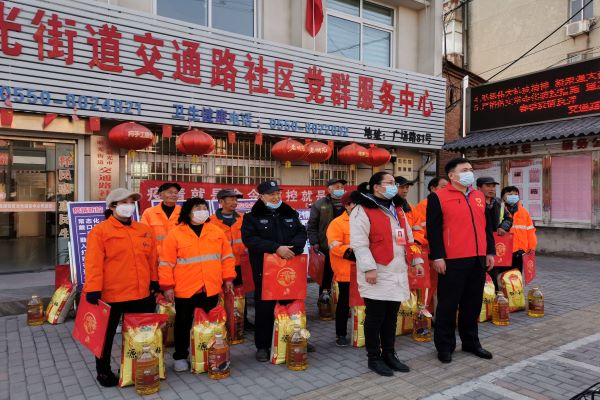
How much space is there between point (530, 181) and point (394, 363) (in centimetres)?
996

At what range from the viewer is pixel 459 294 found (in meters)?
4.56

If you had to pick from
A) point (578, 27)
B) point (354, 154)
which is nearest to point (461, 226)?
point (354, 154)

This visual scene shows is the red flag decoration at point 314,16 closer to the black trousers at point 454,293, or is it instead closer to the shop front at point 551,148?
the shop front at point 551,148

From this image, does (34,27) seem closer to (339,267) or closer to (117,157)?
A: (117,157)

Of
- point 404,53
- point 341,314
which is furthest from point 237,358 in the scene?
point 404,53

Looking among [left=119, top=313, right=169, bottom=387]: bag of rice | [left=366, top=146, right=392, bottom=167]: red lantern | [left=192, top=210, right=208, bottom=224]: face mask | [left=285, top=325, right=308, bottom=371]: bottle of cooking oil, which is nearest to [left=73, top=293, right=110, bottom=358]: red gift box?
[left=119, top=313, right=169, bottom=387]: bag of rice

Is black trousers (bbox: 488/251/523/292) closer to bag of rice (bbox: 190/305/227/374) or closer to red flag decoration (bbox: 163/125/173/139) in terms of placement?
bag of rice (bbox: 190/305/227/374)

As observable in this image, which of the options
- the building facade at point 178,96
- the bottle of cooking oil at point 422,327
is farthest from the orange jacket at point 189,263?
the building facade at point 178,96

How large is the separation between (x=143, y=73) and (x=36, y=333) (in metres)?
4.95

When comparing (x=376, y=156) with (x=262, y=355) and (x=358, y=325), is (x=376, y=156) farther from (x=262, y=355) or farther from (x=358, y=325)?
(x=262, y=355)

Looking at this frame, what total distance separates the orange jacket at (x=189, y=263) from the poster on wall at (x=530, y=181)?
420 inches

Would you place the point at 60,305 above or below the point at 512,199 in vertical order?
below

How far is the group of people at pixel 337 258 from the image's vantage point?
3908 mm

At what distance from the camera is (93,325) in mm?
3799
